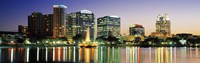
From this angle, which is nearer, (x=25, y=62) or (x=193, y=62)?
(x=25, y=62)

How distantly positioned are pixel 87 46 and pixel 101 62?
102855 mm

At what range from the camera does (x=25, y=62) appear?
155 feet

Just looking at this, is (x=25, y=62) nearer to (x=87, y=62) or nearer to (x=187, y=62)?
(x=87, y=62)

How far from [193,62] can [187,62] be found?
2.68 ft

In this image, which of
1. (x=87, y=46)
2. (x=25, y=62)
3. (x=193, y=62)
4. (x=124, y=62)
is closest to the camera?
(x=25, y=62)

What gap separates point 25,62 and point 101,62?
9121mm

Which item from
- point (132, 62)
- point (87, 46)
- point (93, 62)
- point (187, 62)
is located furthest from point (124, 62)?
point (87, 46)

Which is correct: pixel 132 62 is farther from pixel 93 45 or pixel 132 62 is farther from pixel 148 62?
pixel 93 45

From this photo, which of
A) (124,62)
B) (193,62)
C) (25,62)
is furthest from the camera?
(193,62)

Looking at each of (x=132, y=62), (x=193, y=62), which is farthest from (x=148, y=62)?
(x=193, y=62)

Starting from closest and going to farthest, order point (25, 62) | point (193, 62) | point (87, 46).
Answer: point (25, 62) → point (193, 62) → point (87, 46)

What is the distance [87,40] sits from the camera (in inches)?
6132

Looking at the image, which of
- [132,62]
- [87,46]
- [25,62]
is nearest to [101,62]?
[132,62]

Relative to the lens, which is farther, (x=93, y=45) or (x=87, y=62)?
(x=93, y=45)
